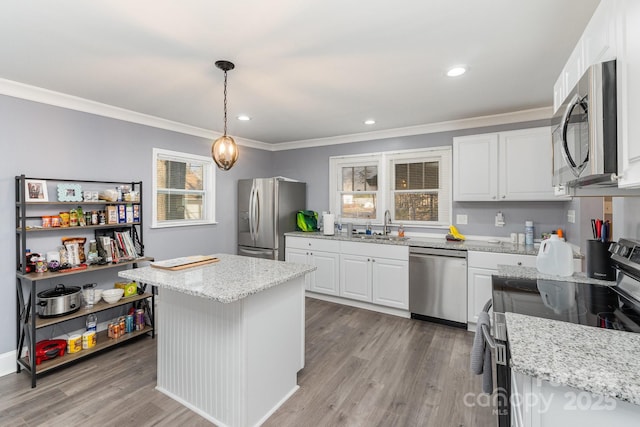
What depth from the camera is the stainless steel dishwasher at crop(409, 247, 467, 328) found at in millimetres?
3266

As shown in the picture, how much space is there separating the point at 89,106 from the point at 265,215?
7.69 ft

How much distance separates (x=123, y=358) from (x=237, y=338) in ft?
5.57

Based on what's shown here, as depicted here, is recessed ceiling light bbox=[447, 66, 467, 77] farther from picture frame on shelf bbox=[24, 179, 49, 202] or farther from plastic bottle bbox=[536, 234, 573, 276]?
picture frame on shelf bbox=[24, 179, 49, 202]

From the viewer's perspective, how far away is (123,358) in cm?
272

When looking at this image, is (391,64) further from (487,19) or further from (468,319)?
(468,319)

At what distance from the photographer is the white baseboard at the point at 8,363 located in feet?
8.17

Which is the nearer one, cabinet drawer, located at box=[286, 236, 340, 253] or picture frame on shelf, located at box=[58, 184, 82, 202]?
picture frame on shelf, located at box=[58, 184, 82, 202]

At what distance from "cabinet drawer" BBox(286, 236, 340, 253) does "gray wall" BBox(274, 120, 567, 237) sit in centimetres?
79

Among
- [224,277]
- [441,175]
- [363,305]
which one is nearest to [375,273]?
[363,305]

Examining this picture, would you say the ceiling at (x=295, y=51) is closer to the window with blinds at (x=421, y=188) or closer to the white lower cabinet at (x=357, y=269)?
the window with blinds at (x=421, y=188)

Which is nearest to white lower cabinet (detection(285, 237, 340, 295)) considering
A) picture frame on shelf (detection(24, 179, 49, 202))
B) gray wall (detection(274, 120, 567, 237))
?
gray wall (detection(274, 120, 567, 237))

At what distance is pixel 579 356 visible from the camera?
896mm

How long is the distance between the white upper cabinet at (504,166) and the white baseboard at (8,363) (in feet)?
15.1

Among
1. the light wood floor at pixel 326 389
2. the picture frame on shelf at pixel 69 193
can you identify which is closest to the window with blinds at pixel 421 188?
the light wood floor at pixel 326 389
